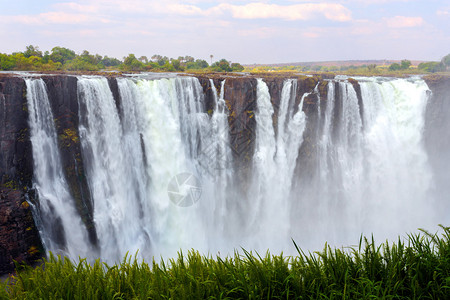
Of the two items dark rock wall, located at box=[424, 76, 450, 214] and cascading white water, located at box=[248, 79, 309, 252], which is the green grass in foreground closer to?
cascading white water, located at box=[248, 79, 309, 252]

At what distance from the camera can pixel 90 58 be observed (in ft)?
116

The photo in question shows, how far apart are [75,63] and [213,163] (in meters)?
19.5

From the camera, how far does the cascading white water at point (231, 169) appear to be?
13922 mm

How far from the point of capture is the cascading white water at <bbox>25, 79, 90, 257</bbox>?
12758 mm

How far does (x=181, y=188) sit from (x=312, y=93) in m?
8.52

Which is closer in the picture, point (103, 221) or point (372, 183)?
point (103, 221)

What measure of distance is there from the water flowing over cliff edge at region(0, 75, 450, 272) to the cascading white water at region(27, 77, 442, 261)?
6 cm

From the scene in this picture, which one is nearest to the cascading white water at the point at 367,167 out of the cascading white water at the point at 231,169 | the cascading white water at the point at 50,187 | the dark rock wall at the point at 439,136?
the cascading white water at the point at 231,169

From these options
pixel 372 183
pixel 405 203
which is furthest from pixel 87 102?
pixel 405 203

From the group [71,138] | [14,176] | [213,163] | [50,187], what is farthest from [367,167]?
[14,176]

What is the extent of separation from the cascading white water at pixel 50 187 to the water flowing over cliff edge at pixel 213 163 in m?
0.04

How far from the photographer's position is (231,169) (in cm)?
1756

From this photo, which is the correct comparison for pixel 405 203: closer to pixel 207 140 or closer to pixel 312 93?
pixel 312 93

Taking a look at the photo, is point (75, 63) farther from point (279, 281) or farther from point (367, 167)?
point (279, 281)
